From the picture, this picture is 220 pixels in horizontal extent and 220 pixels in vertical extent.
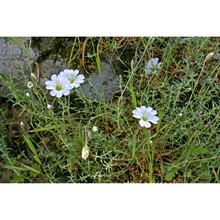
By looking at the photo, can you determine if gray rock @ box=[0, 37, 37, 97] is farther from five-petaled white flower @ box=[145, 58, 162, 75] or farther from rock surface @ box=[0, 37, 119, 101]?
five-petaled white flower @ box=[145, 58, 162, 75]

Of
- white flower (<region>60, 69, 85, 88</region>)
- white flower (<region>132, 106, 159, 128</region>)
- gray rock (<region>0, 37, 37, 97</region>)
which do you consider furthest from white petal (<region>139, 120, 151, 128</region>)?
gray rock (<region>0, 37, 37, 97</region>)

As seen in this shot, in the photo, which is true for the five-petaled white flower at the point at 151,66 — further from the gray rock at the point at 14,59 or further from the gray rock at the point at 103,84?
the gray rock at the point at 14,59

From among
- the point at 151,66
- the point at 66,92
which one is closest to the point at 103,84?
the point at 151,66

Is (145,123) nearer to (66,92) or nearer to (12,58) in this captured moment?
(66,92)

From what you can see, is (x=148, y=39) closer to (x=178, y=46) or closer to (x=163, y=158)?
(x=178, y=46)

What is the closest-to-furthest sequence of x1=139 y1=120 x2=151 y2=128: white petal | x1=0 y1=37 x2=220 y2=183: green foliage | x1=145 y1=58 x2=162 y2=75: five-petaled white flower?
x1=139 y1=120 x2=151 y2=128: white petal
x1=0 y1=37 x2=220 y2=183: green foliage
x1=145 y1=58 x2=162 y2=75: five-petaled white flower

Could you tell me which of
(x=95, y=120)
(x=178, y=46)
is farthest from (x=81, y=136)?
(x=178, y=46)

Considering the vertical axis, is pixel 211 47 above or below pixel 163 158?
above

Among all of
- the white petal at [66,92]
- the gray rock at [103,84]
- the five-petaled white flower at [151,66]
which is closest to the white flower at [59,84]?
the white petal at [66,92]
